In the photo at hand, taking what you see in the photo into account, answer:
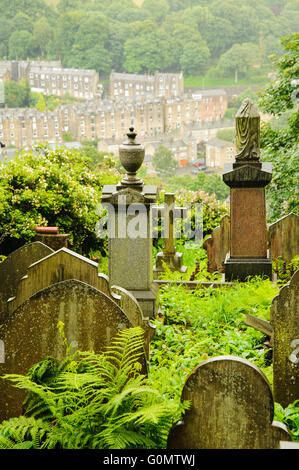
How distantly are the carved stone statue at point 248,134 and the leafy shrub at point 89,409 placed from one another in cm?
420

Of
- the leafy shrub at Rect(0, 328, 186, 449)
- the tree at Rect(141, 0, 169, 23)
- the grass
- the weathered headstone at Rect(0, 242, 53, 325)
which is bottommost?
the leafy shrub at Rect(0, 328, 186, 449)

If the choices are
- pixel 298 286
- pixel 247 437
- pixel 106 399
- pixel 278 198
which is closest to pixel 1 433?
pixel 106 399

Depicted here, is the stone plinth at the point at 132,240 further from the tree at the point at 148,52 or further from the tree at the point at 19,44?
the tree at the point at 19,44

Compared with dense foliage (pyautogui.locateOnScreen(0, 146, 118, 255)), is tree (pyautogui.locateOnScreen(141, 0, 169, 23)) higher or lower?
higher

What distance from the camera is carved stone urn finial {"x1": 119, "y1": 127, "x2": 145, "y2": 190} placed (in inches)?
216

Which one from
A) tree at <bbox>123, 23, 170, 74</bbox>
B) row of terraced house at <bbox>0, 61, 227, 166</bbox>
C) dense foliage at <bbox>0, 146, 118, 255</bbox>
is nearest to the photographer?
dense foliage at <bbox>0, 146, 118, 255</bbox>

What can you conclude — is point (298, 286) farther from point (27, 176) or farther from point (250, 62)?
point (250, 62)

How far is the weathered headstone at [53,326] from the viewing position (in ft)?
9.67

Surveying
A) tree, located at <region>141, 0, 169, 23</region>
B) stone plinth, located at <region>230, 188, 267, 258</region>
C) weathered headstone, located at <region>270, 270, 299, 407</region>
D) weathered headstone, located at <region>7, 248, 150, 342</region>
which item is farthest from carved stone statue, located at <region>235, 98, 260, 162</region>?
tree, located at <region>141, 0, 169, 23</region>

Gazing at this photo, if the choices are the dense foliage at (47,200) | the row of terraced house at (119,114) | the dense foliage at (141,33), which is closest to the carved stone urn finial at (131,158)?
the dense foliage at (47,200)

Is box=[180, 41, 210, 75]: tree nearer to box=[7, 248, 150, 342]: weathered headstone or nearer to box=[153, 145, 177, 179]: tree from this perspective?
box=[153, 145, 177, 179]: tree

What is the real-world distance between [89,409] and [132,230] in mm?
2822

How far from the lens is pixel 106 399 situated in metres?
2.92

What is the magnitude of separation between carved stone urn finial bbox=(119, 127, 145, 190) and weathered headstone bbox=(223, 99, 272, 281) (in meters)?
1.45
